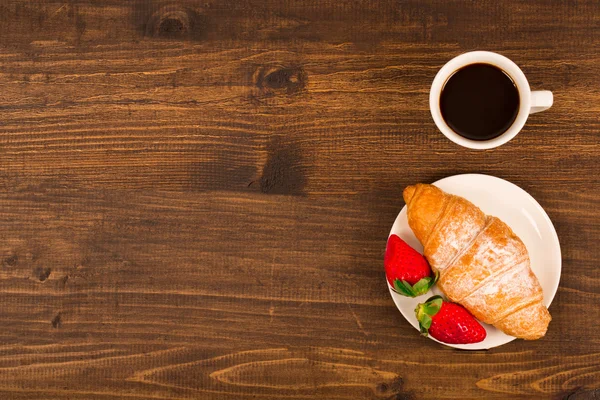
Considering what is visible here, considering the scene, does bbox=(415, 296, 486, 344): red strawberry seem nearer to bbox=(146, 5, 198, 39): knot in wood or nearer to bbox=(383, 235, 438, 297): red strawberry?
bbox=(383, 235, 438, 297): red strawberry

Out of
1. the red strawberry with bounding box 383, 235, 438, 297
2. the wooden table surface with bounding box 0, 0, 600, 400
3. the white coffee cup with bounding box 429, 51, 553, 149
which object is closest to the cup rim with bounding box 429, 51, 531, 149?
the white coffee cup with bounding box 429, 51, 553, 149

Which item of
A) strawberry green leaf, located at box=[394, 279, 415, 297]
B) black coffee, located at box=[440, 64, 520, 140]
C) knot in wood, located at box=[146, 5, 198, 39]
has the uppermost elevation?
knot in wood, located at box=[146, 5, 198, 39]

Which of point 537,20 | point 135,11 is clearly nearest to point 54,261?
point 135,11

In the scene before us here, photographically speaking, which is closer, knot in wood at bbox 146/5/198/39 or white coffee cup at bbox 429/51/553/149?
white coffee cup at bbox 429/51/553/149

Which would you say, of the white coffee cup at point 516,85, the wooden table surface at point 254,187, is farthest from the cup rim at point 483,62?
the wooden table surface at point 254,187

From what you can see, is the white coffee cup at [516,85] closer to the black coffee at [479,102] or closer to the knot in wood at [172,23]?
the black coffee at [479,102]

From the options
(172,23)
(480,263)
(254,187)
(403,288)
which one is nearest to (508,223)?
(480,263)
